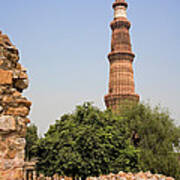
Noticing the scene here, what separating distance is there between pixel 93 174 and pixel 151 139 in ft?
24.4

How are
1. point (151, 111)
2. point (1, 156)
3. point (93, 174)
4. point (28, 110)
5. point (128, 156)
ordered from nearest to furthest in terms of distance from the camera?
point (1, 156) < point (28, 110) < point (93, 174) < point (128, 156) < point (151, 111)

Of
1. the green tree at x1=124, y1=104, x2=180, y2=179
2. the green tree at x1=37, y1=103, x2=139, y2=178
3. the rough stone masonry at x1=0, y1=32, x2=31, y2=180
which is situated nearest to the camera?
the rough stone masonry at x1=0, y1=32, x2=31, y2=180

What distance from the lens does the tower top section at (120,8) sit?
35688 mm

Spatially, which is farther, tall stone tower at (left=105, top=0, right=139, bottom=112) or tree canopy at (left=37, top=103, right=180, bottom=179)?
tall stone tower at (left=105, top=0, right=139, bottom=112)

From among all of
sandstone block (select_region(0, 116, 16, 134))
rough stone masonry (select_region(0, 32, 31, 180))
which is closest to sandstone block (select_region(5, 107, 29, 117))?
rough stone masonry (select_region(0, 32, 31, 180))

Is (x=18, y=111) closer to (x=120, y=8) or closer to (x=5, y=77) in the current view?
(x=5, y=77)

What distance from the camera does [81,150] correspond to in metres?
12.3

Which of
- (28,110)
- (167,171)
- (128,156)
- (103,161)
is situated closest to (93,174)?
(103,161)

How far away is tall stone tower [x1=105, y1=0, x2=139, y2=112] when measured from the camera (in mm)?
32312

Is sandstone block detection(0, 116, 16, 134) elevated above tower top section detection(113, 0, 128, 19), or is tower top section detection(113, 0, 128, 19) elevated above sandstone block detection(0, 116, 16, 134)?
tower top section detection(113, 0, 128, 19)

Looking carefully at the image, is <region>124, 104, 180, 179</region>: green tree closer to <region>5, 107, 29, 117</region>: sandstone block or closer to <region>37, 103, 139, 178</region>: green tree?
<region>37, 103, 139, 178</region>: green tree

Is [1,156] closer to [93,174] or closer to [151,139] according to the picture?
[93,174]

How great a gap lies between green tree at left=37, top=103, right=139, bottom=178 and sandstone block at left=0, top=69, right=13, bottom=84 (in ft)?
26.9

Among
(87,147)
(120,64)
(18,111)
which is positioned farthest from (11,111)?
(120,64)
